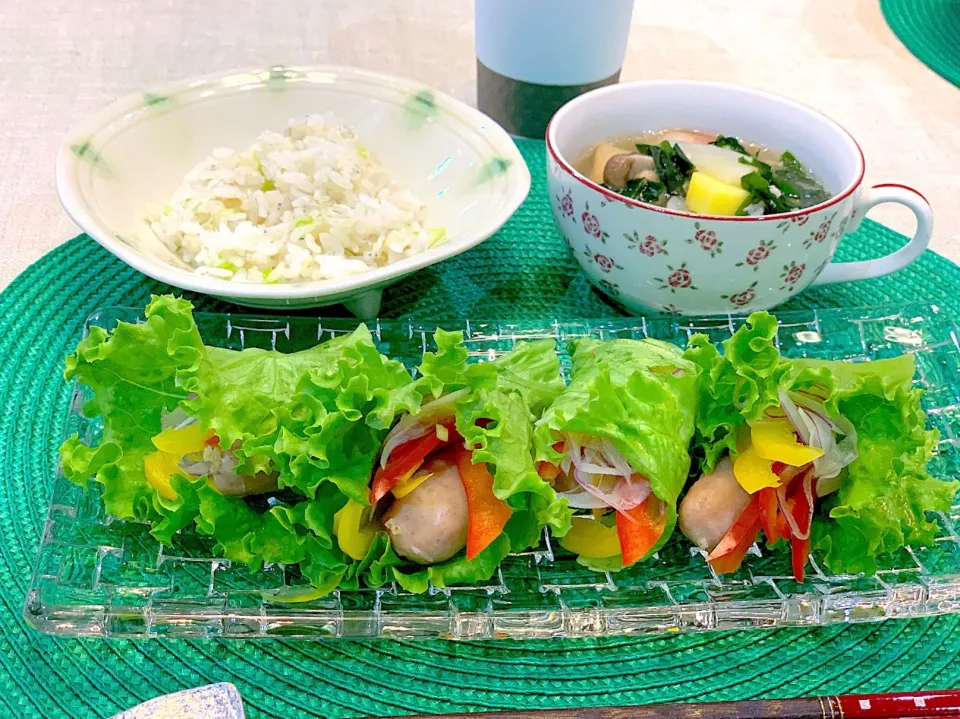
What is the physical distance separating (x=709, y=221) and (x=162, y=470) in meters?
0.82

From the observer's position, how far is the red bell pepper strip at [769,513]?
107cm

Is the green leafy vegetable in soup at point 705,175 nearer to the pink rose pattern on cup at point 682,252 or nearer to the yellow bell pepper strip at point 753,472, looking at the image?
the pink rose pattern on cup at point 682,252

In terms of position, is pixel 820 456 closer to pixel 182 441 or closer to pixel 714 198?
pixel 714 198

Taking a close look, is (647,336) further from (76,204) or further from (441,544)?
(76,204)

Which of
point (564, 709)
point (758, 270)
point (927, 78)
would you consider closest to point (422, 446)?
point (564, 709)

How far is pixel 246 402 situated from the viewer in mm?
1050

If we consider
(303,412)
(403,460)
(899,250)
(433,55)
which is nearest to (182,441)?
(303,412)

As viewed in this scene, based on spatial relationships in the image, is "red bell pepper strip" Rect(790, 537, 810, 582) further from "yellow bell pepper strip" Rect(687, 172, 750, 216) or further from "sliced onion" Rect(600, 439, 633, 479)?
"yellow bell pepper strip" Rect(687, 172, 750, 216)

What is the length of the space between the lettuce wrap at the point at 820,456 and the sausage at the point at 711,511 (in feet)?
0.03

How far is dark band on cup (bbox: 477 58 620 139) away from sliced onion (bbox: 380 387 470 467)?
104 cm

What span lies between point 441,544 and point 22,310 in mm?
863

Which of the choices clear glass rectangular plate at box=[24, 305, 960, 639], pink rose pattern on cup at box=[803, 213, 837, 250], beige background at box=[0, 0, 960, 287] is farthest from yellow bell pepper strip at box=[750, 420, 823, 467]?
beige background at box=[0, 0, 960, 287]

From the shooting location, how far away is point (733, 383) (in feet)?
3.60

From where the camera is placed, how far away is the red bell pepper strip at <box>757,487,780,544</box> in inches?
41.9
